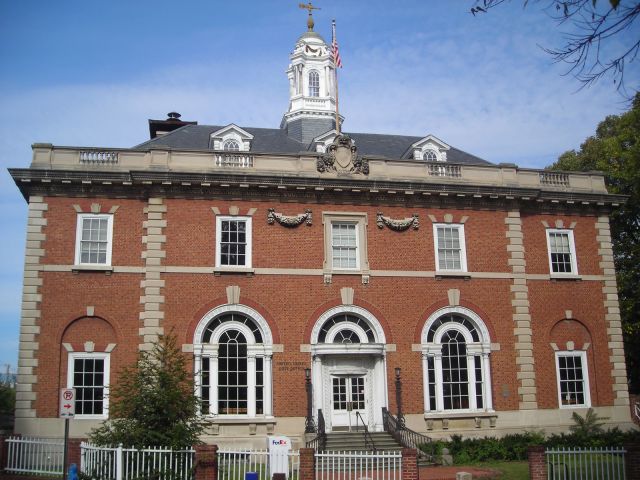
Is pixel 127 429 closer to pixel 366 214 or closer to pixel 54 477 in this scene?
pixel 54 477

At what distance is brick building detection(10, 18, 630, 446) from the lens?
24781 millimetres

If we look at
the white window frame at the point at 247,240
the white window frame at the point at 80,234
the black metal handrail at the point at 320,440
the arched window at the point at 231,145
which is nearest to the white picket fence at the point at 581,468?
the black metal handrail at the point at 320,440

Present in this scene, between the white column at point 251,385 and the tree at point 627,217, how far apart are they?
1856 centimetres

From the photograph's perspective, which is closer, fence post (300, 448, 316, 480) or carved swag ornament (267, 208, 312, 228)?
fence post (300, 448, 316, 480)

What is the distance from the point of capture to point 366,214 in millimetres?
27094

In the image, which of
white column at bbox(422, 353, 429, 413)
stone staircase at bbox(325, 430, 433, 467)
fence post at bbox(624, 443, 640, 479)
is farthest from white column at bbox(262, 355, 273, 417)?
fence post at bbox(624, 443, 640, 479)

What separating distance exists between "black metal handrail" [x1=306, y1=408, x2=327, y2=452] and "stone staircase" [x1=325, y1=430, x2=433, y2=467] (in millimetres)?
181

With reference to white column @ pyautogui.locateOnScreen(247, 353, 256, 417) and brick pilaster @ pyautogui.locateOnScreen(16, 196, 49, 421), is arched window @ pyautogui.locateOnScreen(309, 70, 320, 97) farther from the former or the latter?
white column @ pyautogui.locateOnScreen(247, 353, 256, 417)

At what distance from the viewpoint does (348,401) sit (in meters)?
25.8

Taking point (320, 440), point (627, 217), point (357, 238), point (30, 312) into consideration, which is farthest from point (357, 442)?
point (627, 217)

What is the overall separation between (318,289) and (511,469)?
9.05 m

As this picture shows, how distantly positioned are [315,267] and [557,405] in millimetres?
10569

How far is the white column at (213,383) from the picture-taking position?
24.5 meters

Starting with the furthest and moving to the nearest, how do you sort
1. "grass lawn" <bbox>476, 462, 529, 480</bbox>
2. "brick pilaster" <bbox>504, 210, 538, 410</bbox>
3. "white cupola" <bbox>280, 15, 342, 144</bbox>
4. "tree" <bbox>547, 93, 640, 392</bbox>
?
"white cupola" <bbox>280, 15, 342, 144</bbox> → "tree" <bbox>547, 93, 640, 392</bbox> → "brick pilaster" <bbox>504, 210, 538, 410</bbox> → "grass lawn" <bbox>476, 462, 529, 480</bbox>
